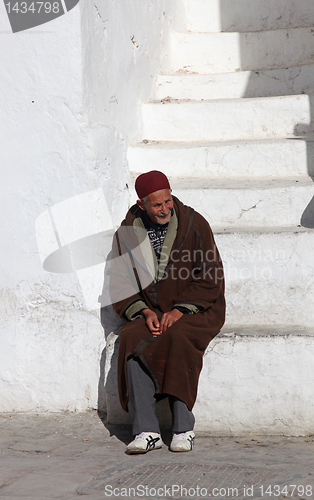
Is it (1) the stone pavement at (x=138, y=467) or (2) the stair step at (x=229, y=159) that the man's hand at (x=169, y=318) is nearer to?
(1) the stone pavement at (x=138, y=467)

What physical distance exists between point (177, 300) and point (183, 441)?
0.74 metres

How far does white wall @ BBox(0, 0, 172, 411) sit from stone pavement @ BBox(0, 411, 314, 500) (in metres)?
0.34

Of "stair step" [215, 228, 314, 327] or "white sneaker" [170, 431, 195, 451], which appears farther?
"stair step" [215, 228, 314, 327]

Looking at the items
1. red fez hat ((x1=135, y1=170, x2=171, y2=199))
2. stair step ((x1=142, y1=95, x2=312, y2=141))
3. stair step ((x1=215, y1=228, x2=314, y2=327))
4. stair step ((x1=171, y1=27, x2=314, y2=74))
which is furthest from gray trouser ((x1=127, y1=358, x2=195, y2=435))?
stair step ((x1=171, y1=27, x2=314, y2=74))

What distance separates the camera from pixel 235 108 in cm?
443

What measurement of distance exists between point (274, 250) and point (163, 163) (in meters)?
1.17

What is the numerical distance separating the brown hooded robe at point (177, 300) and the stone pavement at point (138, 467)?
0.95ft

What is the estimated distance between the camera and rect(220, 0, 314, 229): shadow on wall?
15.4 feet

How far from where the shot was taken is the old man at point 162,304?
3008 millimetres

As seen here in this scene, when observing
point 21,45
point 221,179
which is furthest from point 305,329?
point 21,45

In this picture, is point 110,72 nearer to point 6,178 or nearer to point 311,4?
point 6,178

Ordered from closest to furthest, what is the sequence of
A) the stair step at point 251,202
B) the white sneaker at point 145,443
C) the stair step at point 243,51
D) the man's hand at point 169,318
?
the white sneaker at point 145,443, the man's hand at point 169,318, the stair step at point 251,202, the stair step at point 243,51

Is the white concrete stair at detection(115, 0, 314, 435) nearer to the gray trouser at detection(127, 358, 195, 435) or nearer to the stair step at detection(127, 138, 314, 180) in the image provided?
the stair step at detection(127, 138, 314, 180)

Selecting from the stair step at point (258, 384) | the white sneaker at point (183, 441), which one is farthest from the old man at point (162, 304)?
the stair step at point (258, 384)
